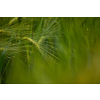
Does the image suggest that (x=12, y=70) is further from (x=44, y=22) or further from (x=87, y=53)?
(x=87, y=53)

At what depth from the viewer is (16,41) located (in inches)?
46.9

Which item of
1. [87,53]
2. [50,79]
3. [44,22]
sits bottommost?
[50,79]

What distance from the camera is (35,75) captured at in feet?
3.81

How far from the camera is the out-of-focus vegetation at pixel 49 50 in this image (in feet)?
3.80

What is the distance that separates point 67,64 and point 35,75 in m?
0.34

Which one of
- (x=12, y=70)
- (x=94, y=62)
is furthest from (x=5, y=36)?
(x=94, y=62)

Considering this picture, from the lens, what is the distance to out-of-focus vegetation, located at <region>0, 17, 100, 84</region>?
3.80 feet

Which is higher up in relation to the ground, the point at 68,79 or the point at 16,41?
the point at 16,41

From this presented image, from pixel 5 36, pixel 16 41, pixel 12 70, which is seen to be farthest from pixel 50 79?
pixel 5 36

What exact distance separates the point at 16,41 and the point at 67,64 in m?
0.57

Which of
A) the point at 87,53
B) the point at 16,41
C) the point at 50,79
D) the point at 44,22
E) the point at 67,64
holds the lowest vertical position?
the point at 50,79

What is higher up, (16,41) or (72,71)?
(16,41)

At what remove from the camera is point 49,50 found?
118 cm
